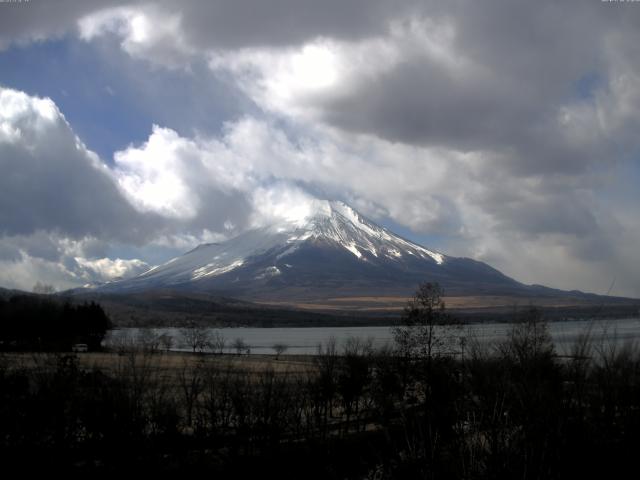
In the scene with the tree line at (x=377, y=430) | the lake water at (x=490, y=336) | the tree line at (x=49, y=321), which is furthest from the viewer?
the tree line at (x=49, y=321)

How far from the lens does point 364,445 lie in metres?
23.0

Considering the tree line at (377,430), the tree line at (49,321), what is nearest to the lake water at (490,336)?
the tree line at (377,430)

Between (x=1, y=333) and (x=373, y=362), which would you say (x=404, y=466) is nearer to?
(x=373, y=362)

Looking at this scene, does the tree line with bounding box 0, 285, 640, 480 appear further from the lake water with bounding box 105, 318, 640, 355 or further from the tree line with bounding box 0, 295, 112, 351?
the tree line with bounding box 0, 295, 112, 351

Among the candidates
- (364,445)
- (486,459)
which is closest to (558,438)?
(486,459)

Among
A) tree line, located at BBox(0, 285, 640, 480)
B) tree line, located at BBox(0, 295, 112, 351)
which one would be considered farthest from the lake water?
tree line, located at BBox(0, 295, 112, 351)

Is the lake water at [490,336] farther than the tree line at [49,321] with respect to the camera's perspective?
No

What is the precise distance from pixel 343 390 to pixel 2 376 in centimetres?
1809

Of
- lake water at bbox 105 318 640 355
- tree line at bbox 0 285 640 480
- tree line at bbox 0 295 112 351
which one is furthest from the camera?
tree line at bbox 0 295 112 351

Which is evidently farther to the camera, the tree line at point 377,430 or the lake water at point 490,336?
the lake water at point 490,336

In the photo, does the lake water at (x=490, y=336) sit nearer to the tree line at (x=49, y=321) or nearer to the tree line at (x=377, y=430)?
the tree line at (x=377, y=430)

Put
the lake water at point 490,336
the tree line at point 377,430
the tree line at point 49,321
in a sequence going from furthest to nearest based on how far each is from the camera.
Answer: the tree line at point 49,321 < the lake water at point 490,336 < the tree line at point 377,430

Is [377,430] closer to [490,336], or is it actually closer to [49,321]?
[490,336]

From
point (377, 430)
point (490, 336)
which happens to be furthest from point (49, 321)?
point (377, 430)
